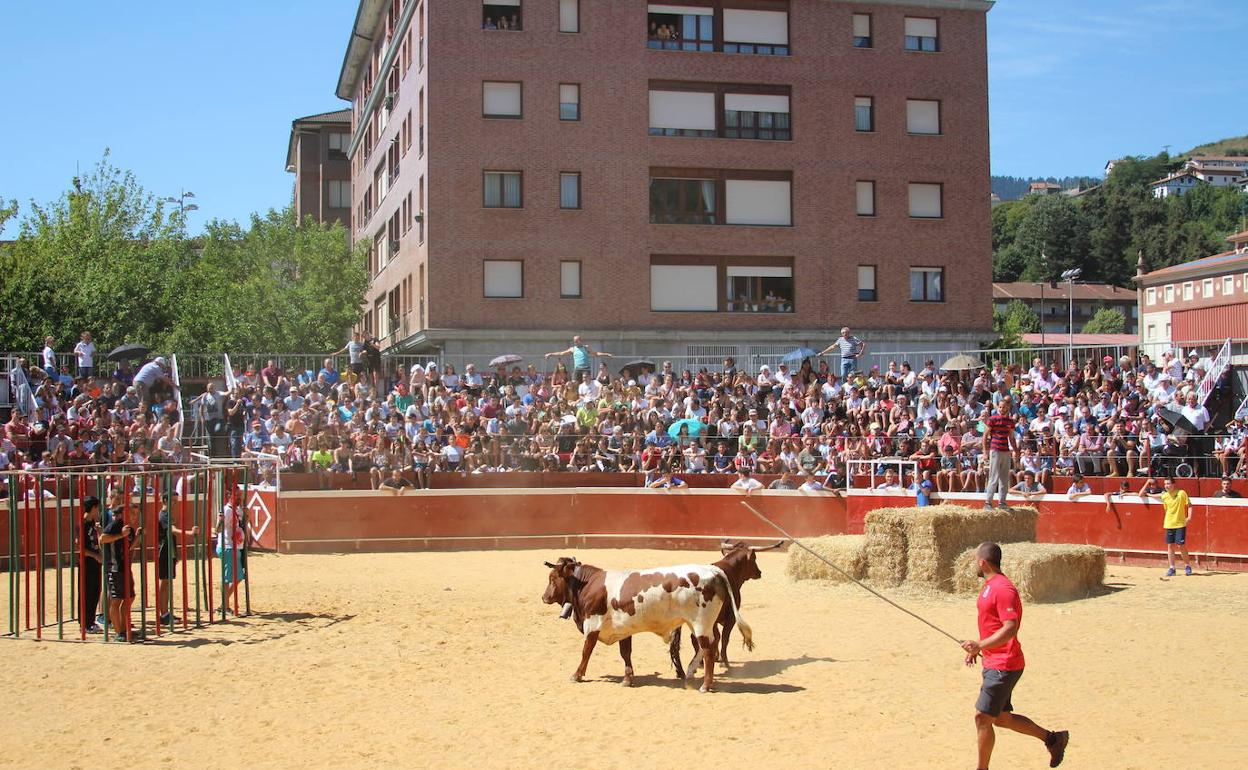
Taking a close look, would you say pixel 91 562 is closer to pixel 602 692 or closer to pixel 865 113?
pixel 602 692

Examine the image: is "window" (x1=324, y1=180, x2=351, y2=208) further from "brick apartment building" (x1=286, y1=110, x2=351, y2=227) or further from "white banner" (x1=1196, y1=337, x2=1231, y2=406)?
"white banner" (x1=1196, y1=337, x2=1231, y2=406)

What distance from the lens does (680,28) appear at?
42812mm

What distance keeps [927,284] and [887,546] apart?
26916 mm

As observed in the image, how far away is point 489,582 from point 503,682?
7.99m

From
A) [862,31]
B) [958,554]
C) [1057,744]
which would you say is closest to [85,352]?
[958,554]

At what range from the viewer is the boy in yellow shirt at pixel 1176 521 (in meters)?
21.1

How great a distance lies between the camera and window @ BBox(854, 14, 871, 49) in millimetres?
44219

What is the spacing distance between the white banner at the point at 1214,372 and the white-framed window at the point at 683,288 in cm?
1793

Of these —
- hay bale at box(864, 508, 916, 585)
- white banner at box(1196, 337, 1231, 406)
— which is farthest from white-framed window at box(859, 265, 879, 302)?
hay bale at box(864, 508, 916, 585)

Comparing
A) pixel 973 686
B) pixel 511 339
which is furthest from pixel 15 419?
pixel 973 686

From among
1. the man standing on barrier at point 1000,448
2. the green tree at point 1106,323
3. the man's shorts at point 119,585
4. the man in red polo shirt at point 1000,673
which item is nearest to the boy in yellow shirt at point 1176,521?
the man standing on barrier at point 1000,448

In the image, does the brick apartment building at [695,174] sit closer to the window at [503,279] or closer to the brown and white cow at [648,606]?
the window at [503,279]

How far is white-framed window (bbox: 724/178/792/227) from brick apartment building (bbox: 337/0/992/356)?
0.24 feet

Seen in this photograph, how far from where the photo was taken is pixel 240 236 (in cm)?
6562
